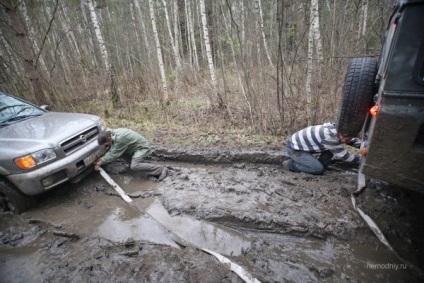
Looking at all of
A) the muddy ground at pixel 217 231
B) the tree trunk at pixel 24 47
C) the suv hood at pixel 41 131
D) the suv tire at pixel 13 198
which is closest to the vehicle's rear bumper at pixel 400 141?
the muddy ground at pixel 217 231

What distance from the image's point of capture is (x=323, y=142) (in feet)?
12.0

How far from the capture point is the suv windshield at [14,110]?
12.5 ft

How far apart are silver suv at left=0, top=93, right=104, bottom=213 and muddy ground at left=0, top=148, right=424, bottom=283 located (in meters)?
0.45

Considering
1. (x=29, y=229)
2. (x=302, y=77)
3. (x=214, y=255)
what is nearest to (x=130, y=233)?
(x=214, y=255)

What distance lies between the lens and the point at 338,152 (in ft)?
11.9

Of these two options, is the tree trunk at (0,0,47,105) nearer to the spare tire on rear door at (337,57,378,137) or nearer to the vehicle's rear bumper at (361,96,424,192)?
the spare tire on rear door at (337,57,378,137)

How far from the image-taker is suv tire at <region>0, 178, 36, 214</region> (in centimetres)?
320

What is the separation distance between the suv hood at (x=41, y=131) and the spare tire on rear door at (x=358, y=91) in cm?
382

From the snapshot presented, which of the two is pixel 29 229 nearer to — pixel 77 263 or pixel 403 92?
pixel 77 263

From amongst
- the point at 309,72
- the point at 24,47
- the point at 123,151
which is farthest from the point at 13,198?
the point at 309,72

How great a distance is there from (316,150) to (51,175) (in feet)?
13.4

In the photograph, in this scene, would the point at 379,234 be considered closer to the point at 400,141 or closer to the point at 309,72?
the point at 400,141

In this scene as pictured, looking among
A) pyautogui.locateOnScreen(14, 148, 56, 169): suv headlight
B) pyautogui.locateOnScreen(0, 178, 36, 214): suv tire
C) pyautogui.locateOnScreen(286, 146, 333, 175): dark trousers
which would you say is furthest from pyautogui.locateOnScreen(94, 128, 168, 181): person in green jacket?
pyautogui.locateOnScreen(286, 146, 333, 175): dark trousers

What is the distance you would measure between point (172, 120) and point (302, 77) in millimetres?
3744
